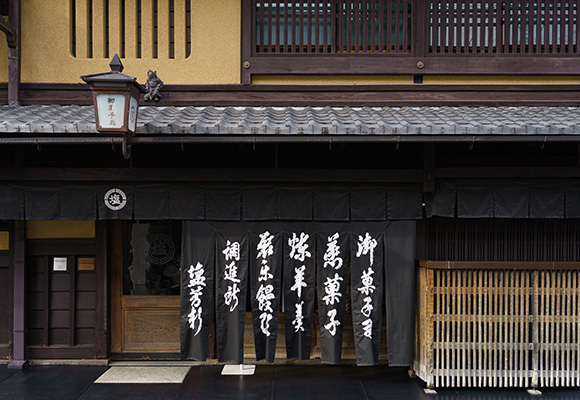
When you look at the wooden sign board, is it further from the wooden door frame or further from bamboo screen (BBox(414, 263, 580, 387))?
bamboo screen (BBox(414, 263, 580, 387))

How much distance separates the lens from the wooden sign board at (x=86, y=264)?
7.64 meters

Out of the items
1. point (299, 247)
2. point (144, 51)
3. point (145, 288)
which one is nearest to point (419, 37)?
point (299, 247)

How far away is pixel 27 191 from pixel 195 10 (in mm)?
3943

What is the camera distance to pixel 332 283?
21.5 feet

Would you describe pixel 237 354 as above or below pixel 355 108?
below

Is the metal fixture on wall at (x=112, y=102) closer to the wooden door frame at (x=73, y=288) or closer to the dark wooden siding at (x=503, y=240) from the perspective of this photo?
the wooden door frame at (x=73, y=288)

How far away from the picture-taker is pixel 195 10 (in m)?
7.50

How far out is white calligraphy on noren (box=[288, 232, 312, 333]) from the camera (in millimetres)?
6543

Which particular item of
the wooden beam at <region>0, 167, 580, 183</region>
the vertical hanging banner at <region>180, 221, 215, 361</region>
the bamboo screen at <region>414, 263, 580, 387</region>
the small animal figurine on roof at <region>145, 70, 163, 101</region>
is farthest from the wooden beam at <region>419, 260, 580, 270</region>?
the small animal figurine on roof at <region>145, 70, 163, 101</region>

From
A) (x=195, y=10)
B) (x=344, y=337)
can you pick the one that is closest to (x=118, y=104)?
(x=195, y=10)

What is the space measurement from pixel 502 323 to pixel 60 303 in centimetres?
716

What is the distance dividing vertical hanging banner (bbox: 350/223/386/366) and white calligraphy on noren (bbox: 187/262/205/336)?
2240 millimetres

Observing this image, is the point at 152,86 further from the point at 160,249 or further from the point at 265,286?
the point at 265,286

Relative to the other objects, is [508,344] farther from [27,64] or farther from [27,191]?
[27,64]
